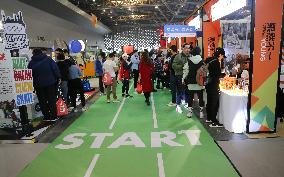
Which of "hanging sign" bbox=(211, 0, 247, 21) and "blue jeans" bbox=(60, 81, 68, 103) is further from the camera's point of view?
"blue jeans" bbox=(60, 81, 68, 103)

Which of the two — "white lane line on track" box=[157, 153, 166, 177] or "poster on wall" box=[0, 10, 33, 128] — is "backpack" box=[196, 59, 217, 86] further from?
"poster on wall" box=[0, 10, 33, 128]

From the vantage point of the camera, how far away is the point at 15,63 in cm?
588

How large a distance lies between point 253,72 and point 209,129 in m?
1.51

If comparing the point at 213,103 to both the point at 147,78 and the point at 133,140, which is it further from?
the point at 147,78

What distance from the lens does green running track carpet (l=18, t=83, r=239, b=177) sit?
4367 millimetres

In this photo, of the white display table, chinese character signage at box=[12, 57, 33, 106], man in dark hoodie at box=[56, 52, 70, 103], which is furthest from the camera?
man in dark hoodie at box=[56, 52, 70, 103]

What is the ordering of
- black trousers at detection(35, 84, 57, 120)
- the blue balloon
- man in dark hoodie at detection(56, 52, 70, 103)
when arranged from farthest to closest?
the blue balloon < man in dark hoodie at detection(56, 52, 70, 103) < black trousers at detection(35, 84, 57, 120)

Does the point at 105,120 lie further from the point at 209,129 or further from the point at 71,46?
the point at 71,46

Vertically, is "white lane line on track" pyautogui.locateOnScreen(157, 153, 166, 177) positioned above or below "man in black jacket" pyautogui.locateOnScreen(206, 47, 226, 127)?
below

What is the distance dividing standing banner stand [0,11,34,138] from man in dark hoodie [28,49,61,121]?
87 centimetres

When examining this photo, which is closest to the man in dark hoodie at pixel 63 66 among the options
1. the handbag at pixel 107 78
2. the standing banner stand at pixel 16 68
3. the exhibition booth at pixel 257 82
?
the handbag at pixel 107 78

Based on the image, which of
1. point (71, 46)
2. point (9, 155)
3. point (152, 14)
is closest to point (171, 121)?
point (9, 155)

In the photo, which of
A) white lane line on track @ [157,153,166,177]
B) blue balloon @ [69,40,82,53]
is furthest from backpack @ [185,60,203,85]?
blue balloon @ [69,40,82,53]

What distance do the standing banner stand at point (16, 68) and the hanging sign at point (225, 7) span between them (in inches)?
169
